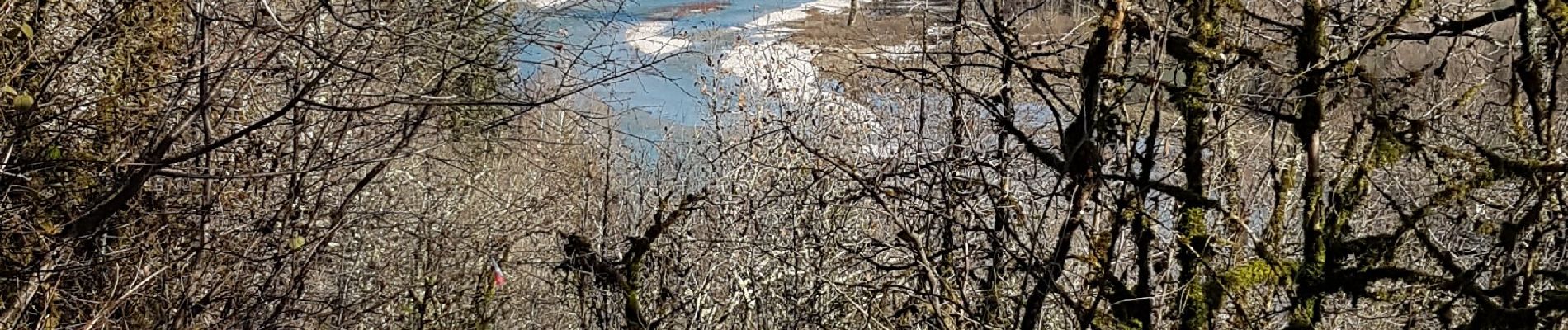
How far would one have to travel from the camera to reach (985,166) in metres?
3.55

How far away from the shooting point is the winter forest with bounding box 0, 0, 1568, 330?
3.07m

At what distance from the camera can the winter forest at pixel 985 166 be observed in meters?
3.07

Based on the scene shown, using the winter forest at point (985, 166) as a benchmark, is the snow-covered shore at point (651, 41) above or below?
below

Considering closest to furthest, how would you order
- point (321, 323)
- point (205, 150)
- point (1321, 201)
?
point (1321, 201), point (205, 150), point (321, 323)

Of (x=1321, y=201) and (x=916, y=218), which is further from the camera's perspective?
(x=916, y=218)

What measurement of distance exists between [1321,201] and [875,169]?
1.59 meters

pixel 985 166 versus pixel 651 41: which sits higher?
pixel 985 166

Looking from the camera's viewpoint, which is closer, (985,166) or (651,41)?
(985,166)

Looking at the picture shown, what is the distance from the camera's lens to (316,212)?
585cm

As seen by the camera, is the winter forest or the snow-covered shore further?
the snow-covered shore

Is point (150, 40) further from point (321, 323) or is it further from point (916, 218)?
point (916, 218)

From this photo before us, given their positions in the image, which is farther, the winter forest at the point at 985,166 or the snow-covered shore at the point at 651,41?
the snow-covered shore at the point at 651,41

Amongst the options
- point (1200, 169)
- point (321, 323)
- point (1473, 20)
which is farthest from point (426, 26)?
point (1473, 20)

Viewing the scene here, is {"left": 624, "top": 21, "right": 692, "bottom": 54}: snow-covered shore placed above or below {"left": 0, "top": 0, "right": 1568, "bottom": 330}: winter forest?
below
